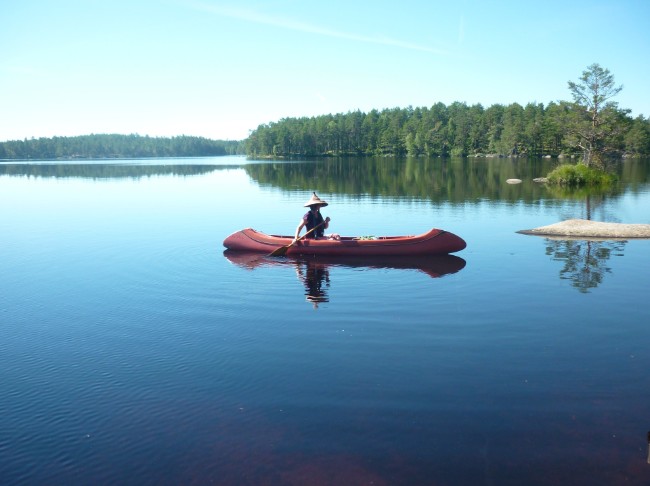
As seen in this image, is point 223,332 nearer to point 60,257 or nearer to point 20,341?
point 20,341

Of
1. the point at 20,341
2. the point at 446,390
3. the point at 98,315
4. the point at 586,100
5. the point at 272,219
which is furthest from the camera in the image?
the point at 586,100

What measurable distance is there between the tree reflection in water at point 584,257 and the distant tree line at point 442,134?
4260 cm

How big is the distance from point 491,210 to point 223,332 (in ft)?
78.3

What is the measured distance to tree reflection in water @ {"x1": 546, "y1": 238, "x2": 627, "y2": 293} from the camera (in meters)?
16.3

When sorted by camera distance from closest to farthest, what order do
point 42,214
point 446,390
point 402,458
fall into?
point 402,458
point 446,390
point 42,214

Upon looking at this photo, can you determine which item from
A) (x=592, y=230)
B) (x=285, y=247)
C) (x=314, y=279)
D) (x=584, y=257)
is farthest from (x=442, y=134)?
(x=314, y=279)

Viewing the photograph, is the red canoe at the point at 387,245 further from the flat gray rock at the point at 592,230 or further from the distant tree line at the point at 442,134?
the distant tree line at the point at 442,134

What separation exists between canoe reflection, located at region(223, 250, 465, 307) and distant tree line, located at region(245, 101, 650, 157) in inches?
1882

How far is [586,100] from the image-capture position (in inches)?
2186

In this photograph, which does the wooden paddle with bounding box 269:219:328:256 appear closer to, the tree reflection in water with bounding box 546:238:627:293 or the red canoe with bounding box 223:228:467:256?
the red canoe with bounding box 223:228:467:256

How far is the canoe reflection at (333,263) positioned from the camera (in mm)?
17688

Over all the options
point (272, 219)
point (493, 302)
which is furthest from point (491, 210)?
point (493, 302)

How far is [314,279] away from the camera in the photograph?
17188mm

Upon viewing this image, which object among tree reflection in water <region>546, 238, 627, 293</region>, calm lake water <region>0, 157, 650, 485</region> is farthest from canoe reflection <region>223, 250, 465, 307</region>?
tree reflection in water <region>546, 238, 627, 293</region>
